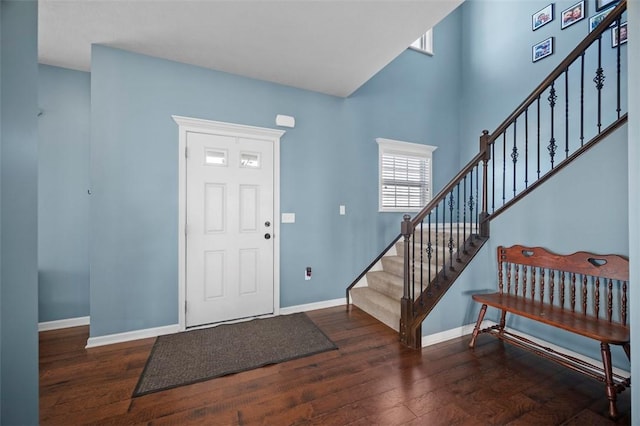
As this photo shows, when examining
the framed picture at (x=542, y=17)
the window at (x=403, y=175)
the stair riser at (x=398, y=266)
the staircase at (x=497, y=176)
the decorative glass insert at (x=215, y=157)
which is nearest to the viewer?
the staircase at (x=497, y=176)

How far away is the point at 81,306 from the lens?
2.94 metres

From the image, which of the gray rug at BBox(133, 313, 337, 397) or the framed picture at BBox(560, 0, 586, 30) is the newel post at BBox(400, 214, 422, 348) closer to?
the gray rug at BBox(133, 313, 337, 397)

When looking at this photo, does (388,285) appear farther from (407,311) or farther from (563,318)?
(563,318)

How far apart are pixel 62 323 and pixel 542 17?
23.0ft

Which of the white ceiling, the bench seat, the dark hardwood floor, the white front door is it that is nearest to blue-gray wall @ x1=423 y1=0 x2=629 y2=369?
the bench seat

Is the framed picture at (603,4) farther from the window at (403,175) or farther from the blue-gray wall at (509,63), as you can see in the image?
the window at (403,175)

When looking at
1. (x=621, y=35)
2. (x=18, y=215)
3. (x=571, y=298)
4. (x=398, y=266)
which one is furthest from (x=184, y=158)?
(x=621, y=35)

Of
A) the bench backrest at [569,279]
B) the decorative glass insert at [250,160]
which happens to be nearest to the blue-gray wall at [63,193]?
the decorative glass insert at [250,160]

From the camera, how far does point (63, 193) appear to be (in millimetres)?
2873

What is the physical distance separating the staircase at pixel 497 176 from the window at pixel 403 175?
549mm

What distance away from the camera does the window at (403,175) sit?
154 inches

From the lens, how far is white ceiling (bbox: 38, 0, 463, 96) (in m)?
2.02

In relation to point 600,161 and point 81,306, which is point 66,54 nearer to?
point 81,306

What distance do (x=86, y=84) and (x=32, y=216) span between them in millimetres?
3083
